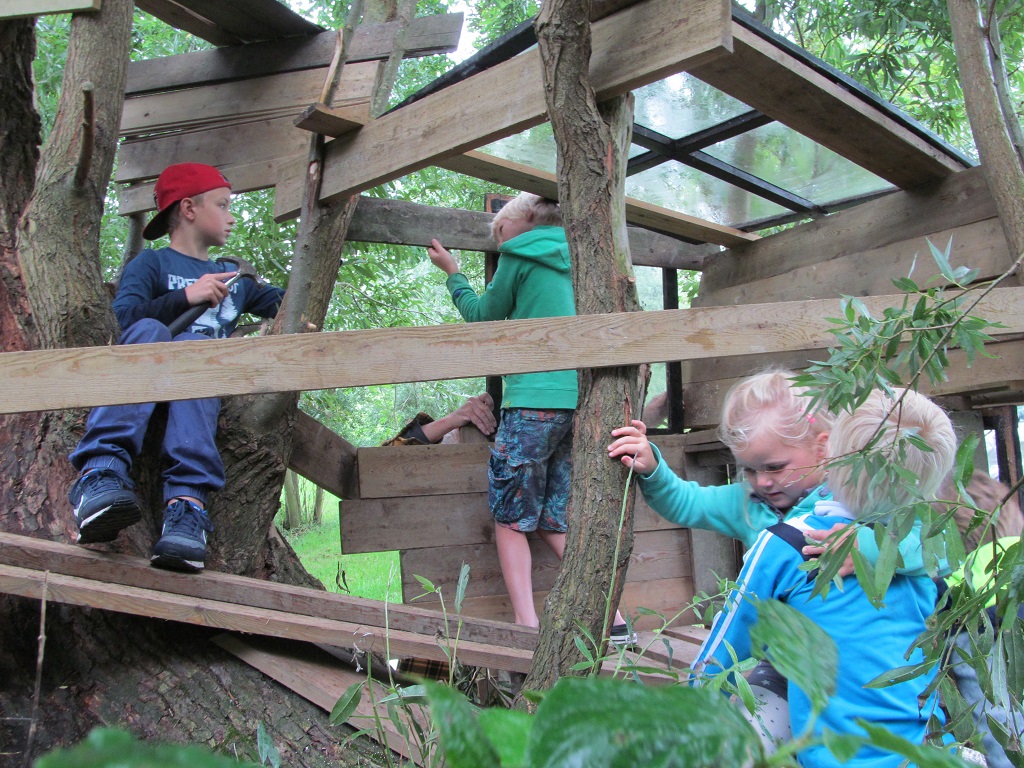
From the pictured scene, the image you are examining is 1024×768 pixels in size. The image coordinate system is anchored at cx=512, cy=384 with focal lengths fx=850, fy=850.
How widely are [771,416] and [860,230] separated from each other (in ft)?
8.38

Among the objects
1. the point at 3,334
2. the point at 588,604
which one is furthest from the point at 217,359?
the point at 3,334

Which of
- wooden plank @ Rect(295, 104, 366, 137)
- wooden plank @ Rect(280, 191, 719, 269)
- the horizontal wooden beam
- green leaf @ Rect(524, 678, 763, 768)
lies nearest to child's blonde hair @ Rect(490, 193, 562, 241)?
the horizontal wooden beam

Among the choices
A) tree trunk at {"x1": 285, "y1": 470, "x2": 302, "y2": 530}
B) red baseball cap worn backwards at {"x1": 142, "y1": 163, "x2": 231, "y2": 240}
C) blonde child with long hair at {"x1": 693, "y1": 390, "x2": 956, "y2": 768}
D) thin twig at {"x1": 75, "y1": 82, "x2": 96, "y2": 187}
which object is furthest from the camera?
tree trunk at {"x1": 285, "y1": 470, "x2": 302, "y2": 530}

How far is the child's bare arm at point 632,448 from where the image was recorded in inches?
84.4

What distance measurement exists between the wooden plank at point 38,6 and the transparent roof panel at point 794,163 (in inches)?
110

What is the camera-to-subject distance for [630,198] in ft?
14.3

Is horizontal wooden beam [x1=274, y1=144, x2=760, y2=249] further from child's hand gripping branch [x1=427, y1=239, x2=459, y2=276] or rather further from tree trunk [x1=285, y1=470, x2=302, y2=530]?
tree trunk [x1=285, y1=470, x2=302, y2=530]

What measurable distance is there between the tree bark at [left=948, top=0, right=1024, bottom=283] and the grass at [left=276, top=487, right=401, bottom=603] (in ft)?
14.9

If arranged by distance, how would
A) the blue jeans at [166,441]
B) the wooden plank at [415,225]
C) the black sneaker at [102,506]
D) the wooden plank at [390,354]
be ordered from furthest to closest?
1. the wooden plank at [415,225]
2. the blue jeans at [166,441]
3. the black sneaker at [102,506]
4. the wooden plank at [390,354]

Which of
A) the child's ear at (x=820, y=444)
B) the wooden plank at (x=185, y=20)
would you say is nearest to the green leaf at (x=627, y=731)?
the child's ear at (x=820, y=444)

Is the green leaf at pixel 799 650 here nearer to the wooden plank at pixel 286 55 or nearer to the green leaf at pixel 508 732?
the green leaf at pixel 508 732

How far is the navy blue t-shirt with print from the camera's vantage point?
2.94 meters

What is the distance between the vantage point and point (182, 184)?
3.35m

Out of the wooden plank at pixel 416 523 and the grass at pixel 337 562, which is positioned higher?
the wooden plank at pixel 416 523
